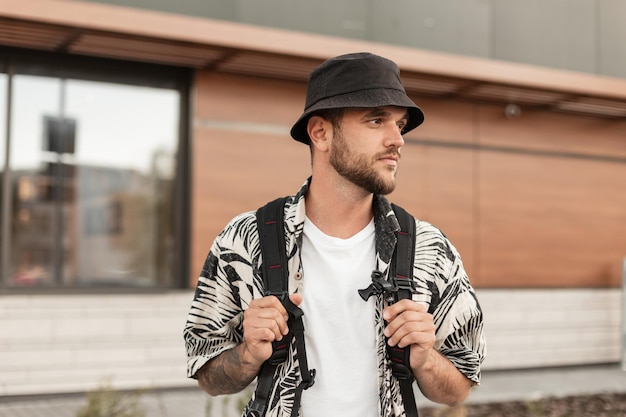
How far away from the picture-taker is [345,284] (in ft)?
8.27

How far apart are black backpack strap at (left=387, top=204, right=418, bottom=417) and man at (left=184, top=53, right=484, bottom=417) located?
25 millimetres

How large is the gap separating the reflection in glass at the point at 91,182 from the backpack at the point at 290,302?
23.0 feet

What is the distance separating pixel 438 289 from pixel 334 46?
7.30m

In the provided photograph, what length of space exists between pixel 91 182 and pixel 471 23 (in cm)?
521

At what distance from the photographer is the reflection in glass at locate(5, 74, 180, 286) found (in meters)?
9.02

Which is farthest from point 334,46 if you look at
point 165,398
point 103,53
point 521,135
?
point 165,398

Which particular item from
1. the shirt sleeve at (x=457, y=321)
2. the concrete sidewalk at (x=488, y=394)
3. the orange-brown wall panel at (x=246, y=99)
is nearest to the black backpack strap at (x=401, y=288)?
the shirt sleeve at (x=457, y=321)

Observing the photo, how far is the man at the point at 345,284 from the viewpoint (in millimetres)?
2449

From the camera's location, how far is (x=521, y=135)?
11.7 meters

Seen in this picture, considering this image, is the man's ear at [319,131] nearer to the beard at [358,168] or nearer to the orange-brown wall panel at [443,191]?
the beard at [358,168]

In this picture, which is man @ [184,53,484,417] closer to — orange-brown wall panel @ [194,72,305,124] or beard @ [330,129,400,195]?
beard @ [330,129,400,195]

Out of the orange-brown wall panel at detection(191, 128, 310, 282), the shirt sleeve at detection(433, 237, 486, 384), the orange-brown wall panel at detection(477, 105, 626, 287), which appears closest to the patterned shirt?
the shirt sleeve at detection(433, 237, 486, 384)

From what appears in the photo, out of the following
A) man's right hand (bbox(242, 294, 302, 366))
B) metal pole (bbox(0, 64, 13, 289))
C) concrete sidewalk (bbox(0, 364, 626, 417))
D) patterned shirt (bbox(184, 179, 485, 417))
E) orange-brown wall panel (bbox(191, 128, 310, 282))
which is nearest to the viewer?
man's right hand (bbox(242, 294, 302, 366))

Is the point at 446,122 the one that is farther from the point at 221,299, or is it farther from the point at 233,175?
the point at 221,299
